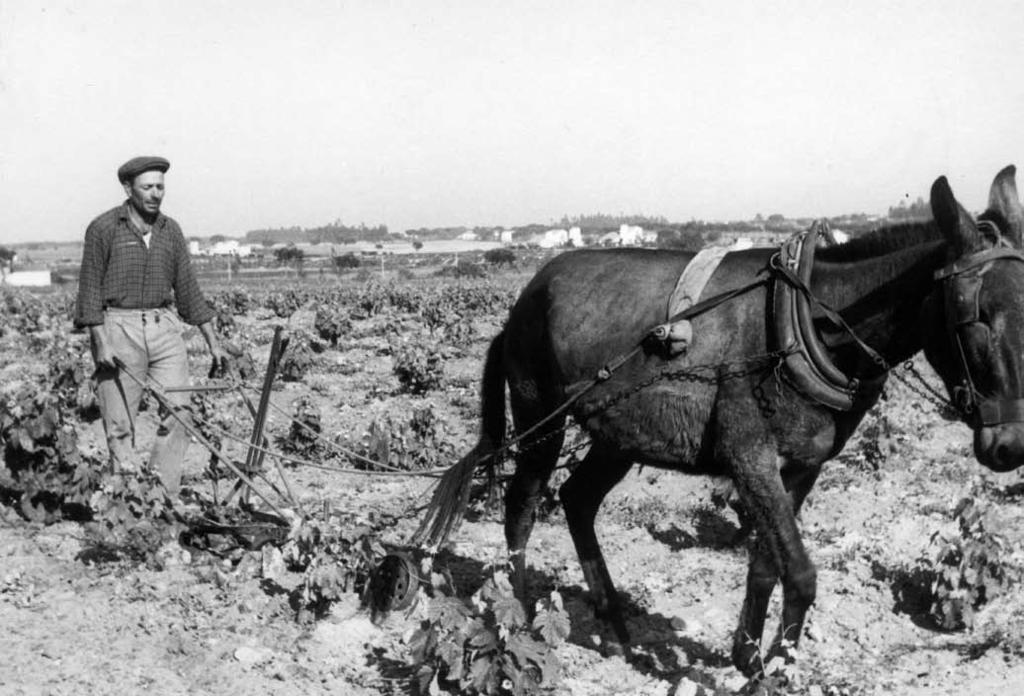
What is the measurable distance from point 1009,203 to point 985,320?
20.9 inches

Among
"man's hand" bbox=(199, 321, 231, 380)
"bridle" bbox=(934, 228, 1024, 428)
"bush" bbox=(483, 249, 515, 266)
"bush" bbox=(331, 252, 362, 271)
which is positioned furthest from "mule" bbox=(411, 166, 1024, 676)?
"bush" bbox=(331, 252, 362, 271)

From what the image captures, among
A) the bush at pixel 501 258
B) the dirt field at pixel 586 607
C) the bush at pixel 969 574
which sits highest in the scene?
the bush at pixel 501 258

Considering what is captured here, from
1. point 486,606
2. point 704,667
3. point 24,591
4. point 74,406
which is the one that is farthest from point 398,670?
point 74,406

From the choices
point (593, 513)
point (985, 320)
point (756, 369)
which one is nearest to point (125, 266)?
point (593, 513)

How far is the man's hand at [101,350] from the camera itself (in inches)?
211

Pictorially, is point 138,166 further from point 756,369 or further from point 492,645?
point 756,369

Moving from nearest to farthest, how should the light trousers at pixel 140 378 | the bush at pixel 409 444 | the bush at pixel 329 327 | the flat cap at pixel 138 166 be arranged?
the flat cap at pixel 138 166 → the light trousers at pixel 140 378 → the bush at pixel 409 444 → the bush at pixel 329 327

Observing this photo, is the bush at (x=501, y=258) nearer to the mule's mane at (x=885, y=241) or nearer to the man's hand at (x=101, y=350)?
the man's hand at (x=101, y=350)

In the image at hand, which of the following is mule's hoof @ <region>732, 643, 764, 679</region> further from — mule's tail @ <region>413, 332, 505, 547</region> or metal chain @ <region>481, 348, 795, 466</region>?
mule's tail @ <region>413, 332, 505, 547</region>

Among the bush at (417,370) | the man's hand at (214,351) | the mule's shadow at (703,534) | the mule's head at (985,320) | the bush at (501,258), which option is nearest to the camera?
the mule's head at (985,320)

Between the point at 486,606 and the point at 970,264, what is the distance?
2323 mm

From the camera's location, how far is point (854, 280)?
3.92 meters

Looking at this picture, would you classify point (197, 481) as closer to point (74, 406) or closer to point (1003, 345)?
point (74, 406)

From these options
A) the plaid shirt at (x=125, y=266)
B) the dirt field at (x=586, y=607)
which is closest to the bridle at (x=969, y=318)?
the dirt field at (x=586, y=607)
